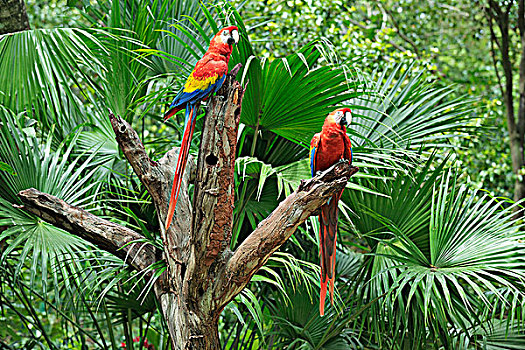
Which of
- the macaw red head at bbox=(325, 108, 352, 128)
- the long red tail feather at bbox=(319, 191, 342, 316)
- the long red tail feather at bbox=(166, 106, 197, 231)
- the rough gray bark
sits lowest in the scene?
the long red tail feather at bbox=(319, 191, 342, 316)

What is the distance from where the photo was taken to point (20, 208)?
169 centimetres

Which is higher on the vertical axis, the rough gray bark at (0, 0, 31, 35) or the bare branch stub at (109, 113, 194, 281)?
the rough gray bark at (0, 0, 31, 35)

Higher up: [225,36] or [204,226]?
[225,36]

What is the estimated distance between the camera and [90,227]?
167cm

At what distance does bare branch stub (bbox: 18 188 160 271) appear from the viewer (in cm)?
162

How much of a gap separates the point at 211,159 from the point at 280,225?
289 millimetres

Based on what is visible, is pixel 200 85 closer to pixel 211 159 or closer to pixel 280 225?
pixel 211 159

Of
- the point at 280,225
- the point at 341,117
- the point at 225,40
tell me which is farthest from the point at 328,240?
the point at 225,40

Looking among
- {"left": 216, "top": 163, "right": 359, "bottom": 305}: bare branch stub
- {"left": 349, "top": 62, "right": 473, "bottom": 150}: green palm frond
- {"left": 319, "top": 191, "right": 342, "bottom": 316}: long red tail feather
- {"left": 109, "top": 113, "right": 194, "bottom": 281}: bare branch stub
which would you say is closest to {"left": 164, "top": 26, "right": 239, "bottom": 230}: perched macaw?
{"left": 109, "top": 113, "right": 194, "bottom": 281}: bare branch stub

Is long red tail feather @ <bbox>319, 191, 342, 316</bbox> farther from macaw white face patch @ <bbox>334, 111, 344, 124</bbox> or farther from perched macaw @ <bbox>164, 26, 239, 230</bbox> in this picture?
perched macaw @ <bbox>164, 26, 239, 230</bbox>

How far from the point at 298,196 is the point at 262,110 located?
21.7 inches

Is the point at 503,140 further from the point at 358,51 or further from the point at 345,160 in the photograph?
the point at 345,160

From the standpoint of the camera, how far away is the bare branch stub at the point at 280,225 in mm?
1460

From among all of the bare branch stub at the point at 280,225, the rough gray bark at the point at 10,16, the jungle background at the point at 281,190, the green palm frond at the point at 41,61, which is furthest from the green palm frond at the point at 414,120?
the rough gray bark at the point at 10,16
